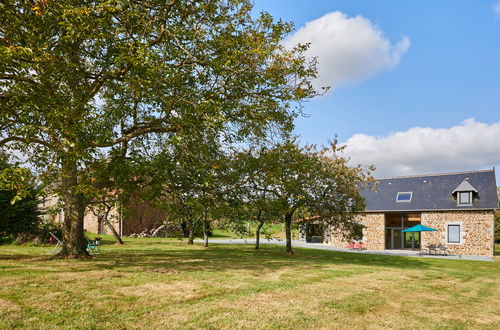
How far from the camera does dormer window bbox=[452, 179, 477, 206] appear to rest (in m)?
28.1

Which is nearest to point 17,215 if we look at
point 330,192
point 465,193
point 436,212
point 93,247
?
point 93,247

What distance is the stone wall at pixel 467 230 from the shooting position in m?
27.1

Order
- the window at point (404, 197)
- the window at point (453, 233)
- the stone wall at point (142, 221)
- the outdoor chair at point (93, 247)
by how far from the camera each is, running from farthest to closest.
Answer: the stone wall at point (142, 221) < the window at point (404, 197) < the window at point (453, 233) < the outdoor chair at point (93, 247)

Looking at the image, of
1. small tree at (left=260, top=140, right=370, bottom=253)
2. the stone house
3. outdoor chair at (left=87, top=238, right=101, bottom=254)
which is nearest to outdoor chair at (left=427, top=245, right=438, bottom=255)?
the stone house

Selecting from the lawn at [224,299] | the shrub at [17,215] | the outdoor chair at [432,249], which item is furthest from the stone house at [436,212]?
the shrub at [17,215]

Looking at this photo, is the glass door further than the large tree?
Yes

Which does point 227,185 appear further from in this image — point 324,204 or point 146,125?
point 324,204

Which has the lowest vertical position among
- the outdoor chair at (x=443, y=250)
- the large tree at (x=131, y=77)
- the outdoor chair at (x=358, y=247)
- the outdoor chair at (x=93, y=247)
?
the outdoor chair at (x=358, y=247)

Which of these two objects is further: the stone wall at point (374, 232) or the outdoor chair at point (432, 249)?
the stone wall at point (374, 232)

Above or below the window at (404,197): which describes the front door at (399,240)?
below

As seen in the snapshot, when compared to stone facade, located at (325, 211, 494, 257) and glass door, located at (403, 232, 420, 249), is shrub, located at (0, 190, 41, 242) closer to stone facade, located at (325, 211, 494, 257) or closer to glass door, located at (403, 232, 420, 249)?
stone facade, located at (325, 211, 494, 257)

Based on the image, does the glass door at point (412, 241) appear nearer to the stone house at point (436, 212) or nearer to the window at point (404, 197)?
the stone house at point (436, 212)

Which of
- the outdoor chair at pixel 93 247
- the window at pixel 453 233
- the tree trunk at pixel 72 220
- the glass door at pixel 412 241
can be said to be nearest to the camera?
the tree trunk at pixel 72 220

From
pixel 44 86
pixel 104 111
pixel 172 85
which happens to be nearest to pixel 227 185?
pixel 172 85
